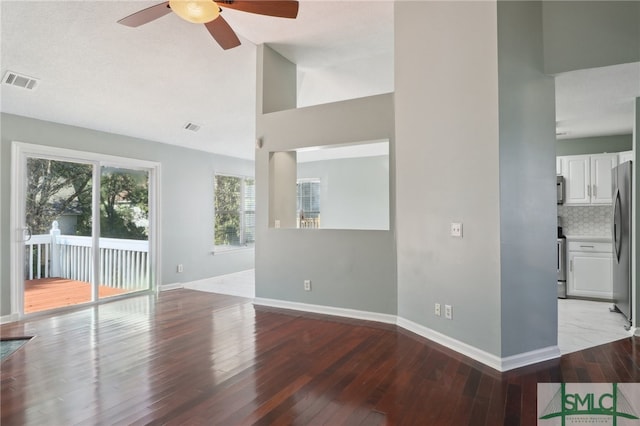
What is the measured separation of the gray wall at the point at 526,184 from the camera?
2.76 metres

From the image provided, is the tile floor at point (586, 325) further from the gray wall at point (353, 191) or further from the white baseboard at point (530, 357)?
the gray wall at point (353, 191)

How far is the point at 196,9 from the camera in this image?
7.50 ft

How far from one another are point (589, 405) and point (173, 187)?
20.1ft

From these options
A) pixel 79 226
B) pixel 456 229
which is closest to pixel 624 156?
pixel 456 229

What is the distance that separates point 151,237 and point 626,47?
21.0 ft

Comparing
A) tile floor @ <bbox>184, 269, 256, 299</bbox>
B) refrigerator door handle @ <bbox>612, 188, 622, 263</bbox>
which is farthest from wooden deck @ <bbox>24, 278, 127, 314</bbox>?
refrigerator door handle @ <bbox>612, 188, 622, 263</bbox>

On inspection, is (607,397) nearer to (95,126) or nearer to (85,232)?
(85,232)

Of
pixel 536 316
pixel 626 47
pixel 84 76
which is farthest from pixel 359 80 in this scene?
pixel 536 316

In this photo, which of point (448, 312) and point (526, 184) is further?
point (448, 312)

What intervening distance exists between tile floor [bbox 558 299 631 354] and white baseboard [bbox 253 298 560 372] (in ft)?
1.43

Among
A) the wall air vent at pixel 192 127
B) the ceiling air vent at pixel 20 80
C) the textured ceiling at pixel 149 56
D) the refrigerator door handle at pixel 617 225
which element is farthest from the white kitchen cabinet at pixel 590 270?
the ceiling air vent at pixel 20 80

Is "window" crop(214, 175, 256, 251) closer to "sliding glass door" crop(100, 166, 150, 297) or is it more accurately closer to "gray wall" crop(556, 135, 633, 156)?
"sliding glass door" crop(100, 166, 150, 297)

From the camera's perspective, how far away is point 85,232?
4.88 metres

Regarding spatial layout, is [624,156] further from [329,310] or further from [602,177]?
[329,310]
